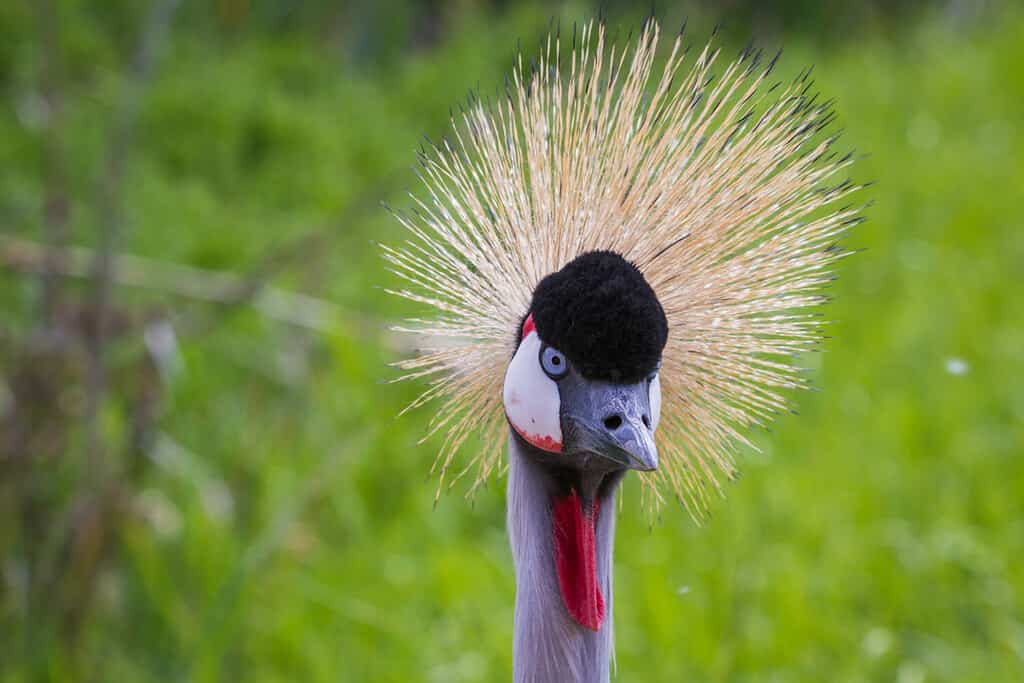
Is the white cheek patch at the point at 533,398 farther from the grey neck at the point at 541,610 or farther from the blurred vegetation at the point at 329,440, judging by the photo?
the blurred vegetation at the point at 329,440

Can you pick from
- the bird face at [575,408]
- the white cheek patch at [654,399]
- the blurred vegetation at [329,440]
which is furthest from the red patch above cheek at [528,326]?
the blurred vegetation at [329,440]

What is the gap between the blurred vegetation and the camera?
192cm

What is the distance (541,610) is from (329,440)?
1.66 metres

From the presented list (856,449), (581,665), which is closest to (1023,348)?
(856,449)

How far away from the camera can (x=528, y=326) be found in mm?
886

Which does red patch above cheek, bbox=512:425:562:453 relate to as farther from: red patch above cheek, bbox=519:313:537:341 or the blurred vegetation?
the blurred vegetation

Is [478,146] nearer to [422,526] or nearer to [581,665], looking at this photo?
[581,665]

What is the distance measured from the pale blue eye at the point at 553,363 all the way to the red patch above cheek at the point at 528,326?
0.08 ft

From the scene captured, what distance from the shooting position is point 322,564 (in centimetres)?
228

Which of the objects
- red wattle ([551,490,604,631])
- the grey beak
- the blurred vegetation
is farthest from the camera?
the blurred vegetation

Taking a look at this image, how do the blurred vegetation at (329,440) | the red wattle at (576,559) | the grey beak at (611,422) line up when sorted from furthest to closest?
1. the blurred vegetation at (329,440)
2. the red wattle at (576,559)
3. the grey beak at (611,422)

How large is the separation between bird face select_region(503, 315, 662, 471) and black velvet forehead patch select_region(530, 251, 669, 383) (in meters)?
0.01

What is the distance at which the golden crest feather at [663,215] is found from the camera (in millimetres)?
916

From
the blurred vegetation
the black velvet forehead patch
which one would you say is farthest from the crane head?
the blurred vegetation
